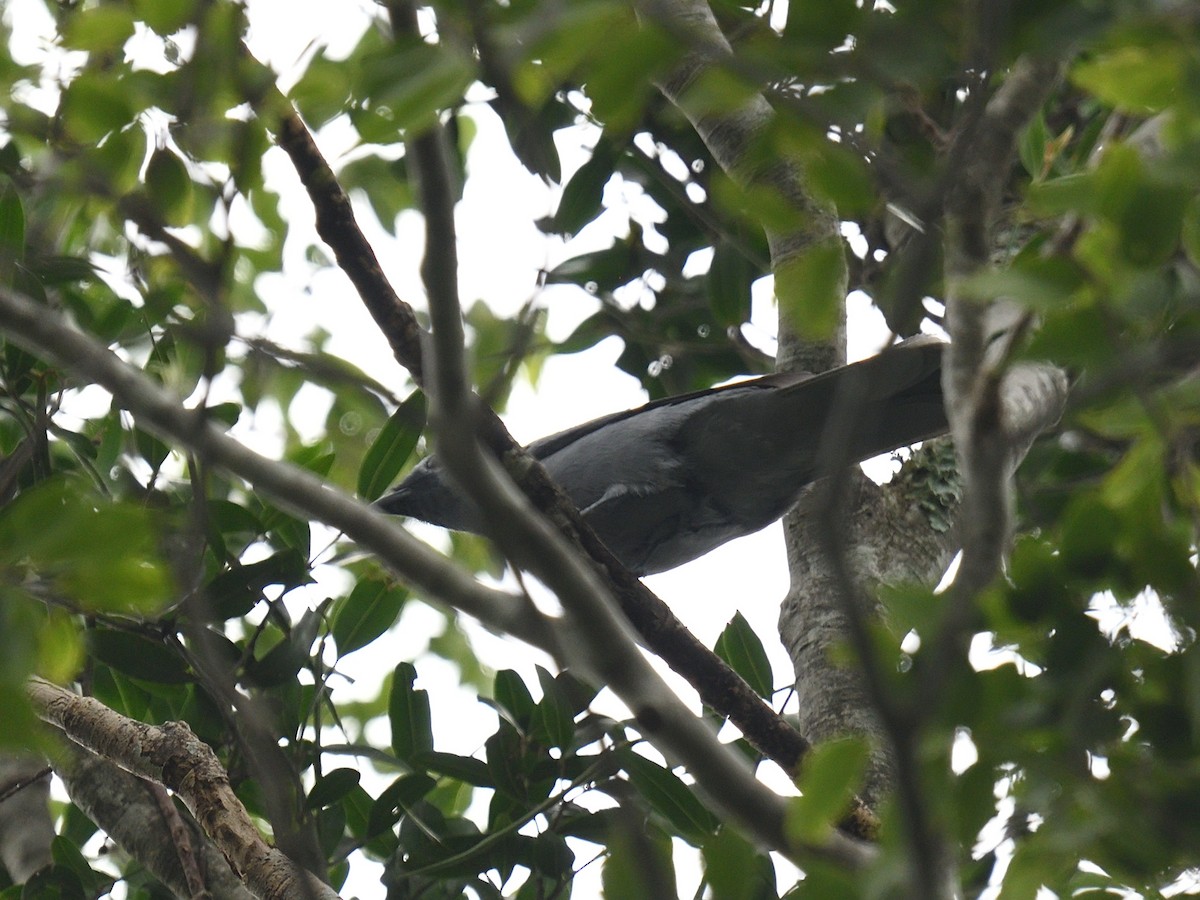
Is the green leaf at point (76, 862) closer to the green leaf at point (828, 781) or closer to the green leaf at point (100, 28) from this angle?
the green leaf at point (100, 28)

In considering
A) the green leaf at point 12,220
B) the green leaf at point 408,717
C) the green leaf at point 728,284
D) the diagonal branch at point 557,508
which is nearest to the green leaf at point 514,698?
the green leaf at point 408,717

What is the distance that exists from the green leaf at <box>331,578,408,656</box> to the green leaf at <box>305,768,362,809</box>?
45 cm

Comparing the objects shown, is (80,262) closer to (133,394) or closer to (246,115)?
(246,115)

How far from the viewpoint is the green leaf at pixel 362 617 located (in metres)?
3.93

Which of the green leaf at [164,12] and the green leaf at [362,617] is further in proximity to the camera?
the green leaf at [362,617]

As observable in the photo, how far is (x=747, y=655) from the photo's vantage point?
13.2ft

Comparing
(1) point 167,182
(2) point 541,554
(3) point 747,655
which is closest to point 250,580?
(1) point 167,182

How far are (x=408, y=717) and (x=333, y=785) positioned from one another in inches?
16.9

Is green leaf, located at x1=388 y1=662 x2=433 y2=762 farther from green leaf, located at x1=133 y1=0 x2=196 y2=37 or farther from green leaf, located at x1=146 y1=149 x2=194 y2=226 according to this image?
green leaf, located at x1=133 y1=0 x2=196 y2=37

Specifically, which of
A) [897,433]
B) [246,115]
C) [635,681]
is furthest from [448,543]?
[635,681]

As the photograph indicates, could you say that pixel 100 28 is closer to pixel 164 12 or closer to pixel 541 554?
pixel 164 12

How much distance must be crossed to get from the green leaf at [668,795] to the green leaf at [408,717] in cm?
89

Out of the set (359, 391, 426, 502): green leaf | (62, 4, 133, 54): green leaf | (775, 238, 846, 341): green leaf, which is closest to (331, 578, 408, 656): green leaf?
(359, 391, 426, 502): green leaf

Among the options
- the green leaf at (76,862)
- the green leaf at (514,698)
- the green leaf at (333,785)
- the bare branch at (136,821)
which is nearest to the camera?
the bare branch at (136,821)
